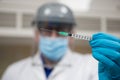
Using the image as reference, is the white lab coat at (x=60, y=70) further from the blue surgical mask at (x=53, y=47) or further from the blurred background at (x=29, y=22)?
the blurred background at (x=29, y=22)

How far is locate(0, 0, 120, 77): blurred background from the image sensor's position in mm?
1966

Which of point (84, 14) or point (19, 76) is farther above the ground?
point (84, 14)

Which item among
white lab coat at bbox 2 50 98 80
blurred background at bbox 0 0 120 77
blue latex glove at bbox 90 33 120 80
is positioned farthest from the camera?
blurred background at bbox 0 0 120 77

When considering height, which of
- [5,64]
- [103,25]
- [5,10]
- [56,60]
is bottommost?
[5,64]

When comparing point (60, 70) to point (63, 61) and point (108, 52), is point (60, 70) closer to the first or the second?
point (63, 61)

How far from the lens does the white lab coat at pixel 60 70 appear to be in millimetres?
1345

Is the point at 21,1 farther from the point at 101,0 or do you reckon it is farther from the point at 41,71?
the point at 41,71

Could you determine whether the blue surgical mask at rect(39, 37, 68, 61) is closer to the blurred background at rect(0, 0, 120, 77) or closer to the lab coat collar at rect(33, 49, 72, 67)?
the lab coat collar at rect(33, 49, 72, 67)

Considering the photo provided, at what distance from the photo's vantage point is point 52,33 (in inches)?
53.6

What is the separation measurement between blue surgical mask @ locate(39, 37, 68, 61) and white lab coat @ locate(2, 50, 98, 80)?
47mm

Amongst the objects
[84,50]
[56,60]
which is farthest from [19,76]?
[84,50]

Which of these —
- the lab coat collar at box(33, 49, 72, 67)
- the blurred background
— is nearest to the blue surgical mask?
the lab coat collar at box(33, 49, 72, 67)

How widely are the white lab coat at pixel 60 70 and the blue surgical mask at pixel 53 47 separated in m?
0.05

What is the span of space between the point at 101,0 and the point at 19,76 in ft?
3.46
